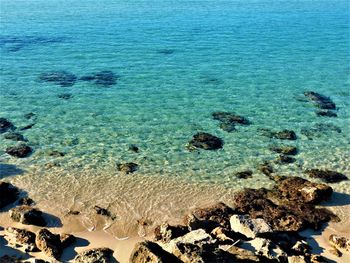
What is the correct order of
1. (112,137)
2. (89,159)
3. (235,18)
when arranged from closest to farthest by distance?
(89,159) → (112,137) → (235,18)

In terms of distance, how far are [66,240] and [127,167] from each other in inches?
287

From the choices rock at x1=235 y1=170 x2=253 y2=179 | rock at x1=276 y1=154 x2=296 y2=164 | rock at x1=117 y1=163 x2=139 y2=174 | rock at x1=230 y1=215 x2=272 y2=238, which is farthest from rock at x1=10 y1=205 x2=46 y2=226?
rock at x1=276 y1=154 x2=296 y2=164

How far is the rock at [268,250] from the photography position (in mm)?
15758

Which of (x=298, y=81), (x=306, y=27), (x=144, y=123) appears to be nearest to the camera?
(x=144, y=123)

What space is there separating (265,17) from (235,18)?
231 inches

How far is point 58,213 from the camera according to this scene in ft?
66.0

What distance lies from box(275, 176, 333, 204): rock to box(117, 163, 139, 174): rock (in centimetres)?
830

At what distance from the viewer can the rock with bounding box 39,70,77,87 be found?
37.9 meters

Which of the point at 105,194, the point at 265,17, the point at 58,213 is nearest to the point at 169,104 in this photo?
the point at 105,194

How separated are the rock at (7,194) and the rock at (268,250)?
40.7ft

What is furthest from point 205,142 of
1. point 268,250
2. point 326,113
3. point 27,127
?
point 27,127

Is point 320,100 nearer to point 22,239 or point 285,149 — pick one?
point 285,149

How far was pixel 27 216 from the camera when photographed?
19156mm

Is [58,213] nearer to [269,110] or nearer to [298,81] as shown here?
[269,110]
